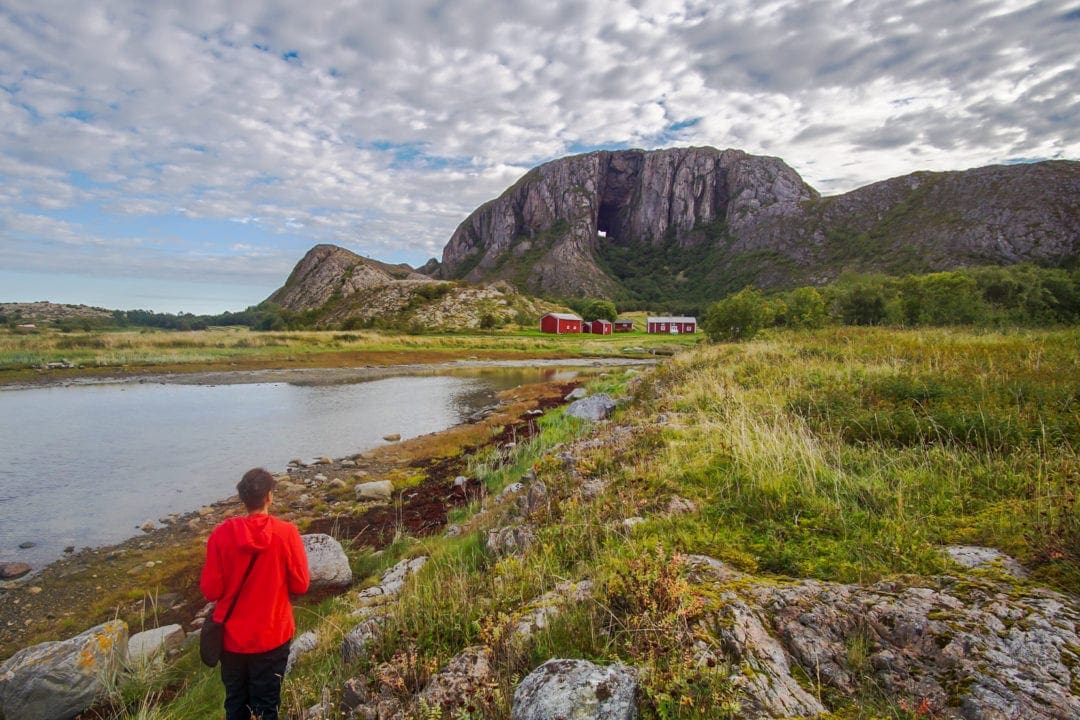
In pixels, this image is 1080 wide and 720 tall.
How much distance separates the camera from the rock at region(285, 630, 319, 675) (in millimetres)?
5188

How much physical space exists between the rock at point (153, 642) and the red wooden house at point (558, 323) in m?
97.1

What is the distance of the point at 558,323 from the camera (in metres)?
105

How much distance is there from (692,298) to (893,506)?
598 feet

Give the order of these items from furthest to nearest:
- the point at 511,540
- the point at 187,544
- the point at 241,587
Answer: the point at 187,544 < the point at 511,540 < the point at 241,587

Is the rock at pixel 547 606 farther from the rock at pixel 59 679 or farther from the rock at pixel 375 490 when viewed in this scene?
the rock at pixel 375 490

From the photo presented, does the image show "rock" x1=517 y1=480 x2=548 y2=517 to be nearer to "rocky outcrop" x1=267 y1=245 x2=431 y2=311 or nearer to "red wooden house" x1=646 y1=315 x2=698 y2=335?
"red wooden house" x1=646 y1=315 x2=698 y2=335

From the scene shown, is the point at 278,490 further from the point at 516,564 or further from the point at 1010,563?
the point at 1010,563

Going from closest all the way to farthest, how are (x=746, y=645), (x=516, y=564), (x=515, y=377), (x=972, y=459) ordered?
(x=746, y=645) → (x=516, y=564) → (x=972, y=459) → (x=515, y=377)

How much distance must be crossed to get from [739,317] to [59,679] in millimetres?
44159

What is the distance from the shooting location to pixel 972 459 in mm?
5148

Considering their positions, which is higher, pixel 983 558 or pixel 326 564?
pixel 983 558

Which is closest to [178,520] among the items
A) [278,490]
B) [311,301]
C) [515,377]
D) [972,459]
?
[278,490]

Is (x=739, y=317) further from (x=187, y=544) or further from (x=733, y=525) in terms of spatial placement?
(x=187, y=544)

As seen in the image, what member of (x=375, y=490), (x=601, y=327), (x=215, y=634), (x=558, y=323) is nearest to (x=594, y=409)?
(x=375, y=490)
